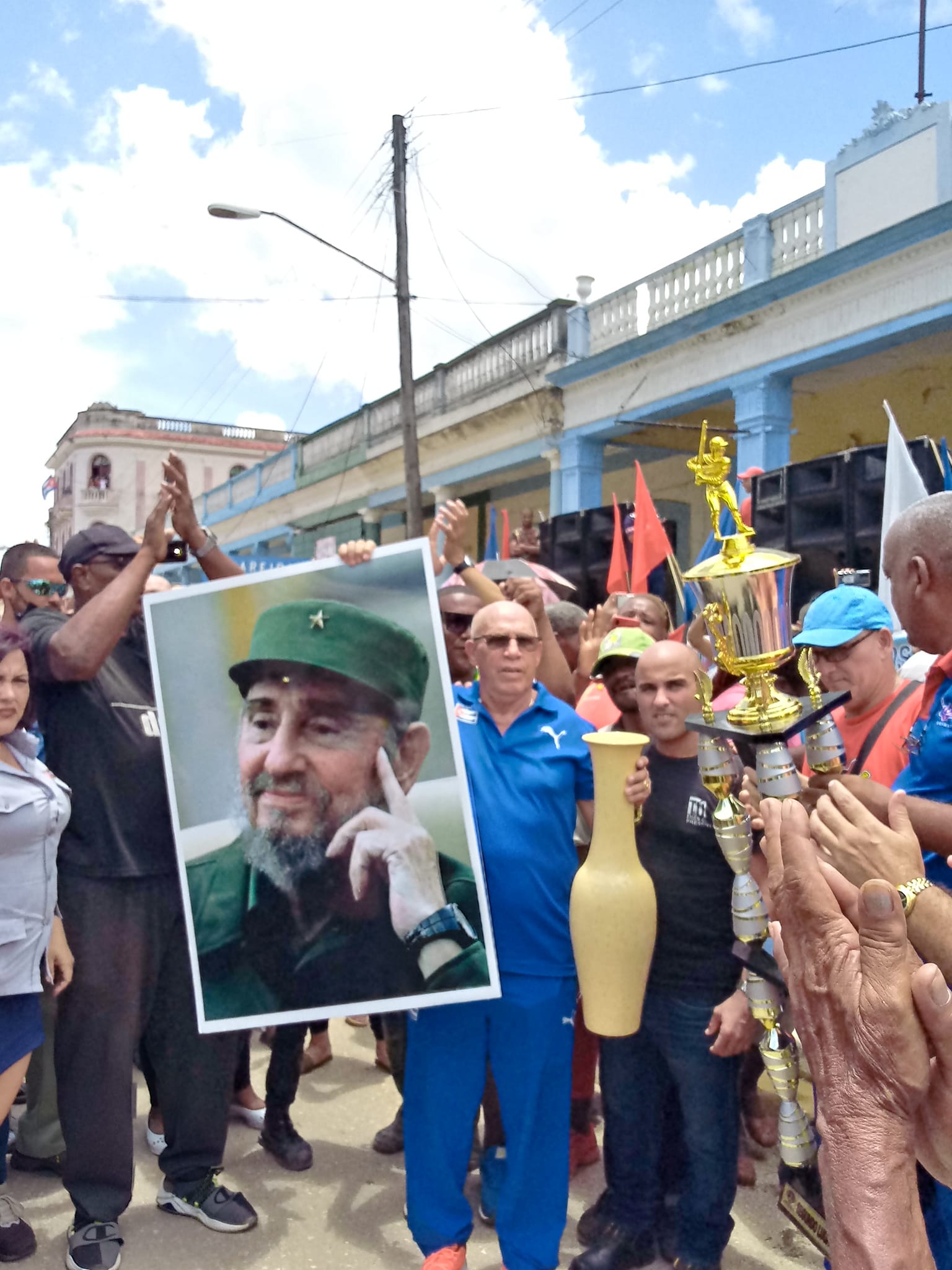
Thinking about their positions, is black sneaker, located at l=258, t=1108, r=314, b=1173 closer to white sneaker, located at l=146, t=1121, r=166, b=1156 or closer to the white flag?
white sneaker, located at l=146, t=1121, r=166, b=1156

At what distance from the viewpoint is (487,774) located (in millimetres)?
2744

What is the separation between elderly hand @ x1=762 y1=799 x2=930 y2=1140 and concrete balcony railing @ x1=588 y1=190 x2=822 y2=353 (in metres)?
8.38

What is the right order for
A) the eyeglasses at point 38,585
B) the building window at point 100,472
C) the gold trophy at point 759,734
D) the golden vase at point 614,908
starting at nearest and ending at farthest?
the gold trophy at point 759,734, the golden vase at point 614,908, the eyeglasses at point 38,585, the building window at point 100,472

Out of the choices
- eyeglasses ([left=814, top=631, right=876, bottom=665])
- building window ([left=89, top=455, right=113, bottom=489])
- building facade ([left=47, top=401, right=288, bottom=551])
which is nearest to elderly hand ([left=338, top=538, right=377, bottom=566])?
eyeglasses ([left=814, top=631, right=876, bottom=665])

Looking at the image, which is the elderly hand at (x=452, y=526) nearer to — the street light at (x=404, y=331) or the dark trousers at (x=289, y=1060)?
the dark trousers at (x=289, y=1060)

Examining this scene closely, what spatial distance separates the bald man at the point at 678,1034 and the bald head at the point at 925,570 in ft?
2.66

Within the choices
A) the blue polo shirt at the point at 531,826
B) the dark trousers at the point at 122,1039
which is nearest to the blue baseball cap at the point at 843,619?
the blue polo shirt at the point at 531,826

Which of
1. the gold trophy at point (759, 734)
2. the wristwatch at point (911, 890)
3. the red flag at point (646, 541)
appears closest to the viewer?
the wristwatch at point (911, 890)

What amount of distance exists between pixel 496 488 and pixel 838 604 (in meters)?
12.9

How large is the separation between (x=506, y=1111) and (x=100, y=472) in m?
40.3

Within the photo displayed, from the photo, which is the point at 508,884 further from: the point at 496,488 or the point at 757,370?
the point at 496,488

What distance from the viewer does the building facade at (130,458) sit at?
3856 centimetres

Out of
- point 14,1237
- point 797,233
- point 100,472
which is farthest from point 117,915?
point 100,472

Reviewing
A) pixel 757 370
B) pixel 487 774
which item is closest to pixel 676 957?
pixel 487 774
